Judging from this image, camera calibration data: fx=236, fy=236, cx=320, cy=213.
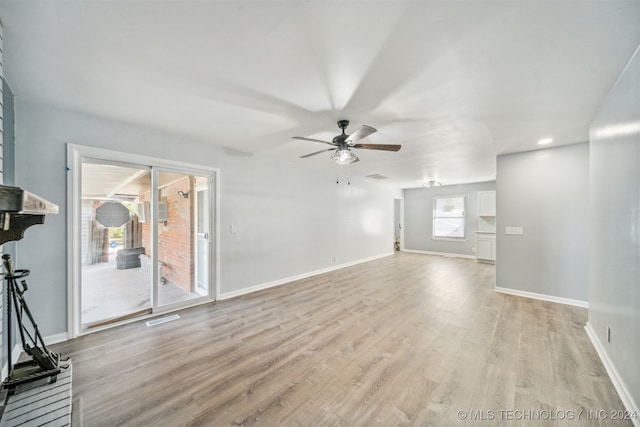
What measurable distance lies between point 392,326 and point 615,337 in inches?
75.1

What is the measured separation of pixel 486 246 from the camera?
6.94 m

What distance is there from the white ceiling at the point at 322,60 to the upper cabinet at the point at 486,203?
4513 mm

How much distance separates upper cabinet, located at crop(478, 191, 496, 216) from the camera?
7062 millimetres

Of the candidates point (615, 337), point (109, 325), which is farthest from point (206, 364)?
point (615, 337)

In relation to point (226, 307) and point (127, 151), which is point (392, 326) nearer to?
point (226, 307)

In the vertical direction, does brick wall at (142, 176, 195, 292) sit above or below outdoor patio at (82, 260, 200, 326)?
above

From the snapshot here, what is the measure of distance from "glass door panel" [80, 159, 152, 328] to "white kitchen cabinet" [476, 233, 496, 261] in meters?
8.09

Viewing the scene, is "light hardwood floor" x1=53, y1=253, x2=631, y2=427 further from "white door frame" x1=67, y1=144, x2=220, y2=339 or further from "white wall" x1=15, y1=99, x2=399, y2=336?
"white wall" x1=15, y1=99, x2=399, y2=336

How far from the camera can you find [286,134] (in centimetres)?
342

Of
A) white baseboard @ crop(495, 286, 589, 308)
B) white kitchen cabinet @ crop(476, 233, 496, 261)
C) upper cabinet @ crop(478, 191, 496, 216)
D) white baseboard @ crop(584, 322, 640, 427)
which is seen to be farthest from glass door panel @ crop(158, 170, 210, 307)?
upper cabinet @ crop(478, 191, 496, 216)

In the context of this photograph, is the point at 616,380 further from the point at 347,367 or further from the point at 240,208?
the point at 240,208

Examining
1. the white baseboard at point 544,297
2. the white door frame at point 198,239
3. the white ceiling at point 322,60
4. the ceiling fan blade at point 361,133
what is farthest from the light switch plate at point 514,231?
the white door frame at point 198,239

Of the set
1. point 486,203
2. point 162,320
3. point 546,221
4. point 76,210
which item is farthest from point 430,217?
point 76,210

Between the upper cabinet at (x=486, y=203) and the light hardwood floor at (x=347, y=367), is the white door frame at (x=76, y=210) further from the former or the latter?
the upper cabinet at (x=486, y=203)
